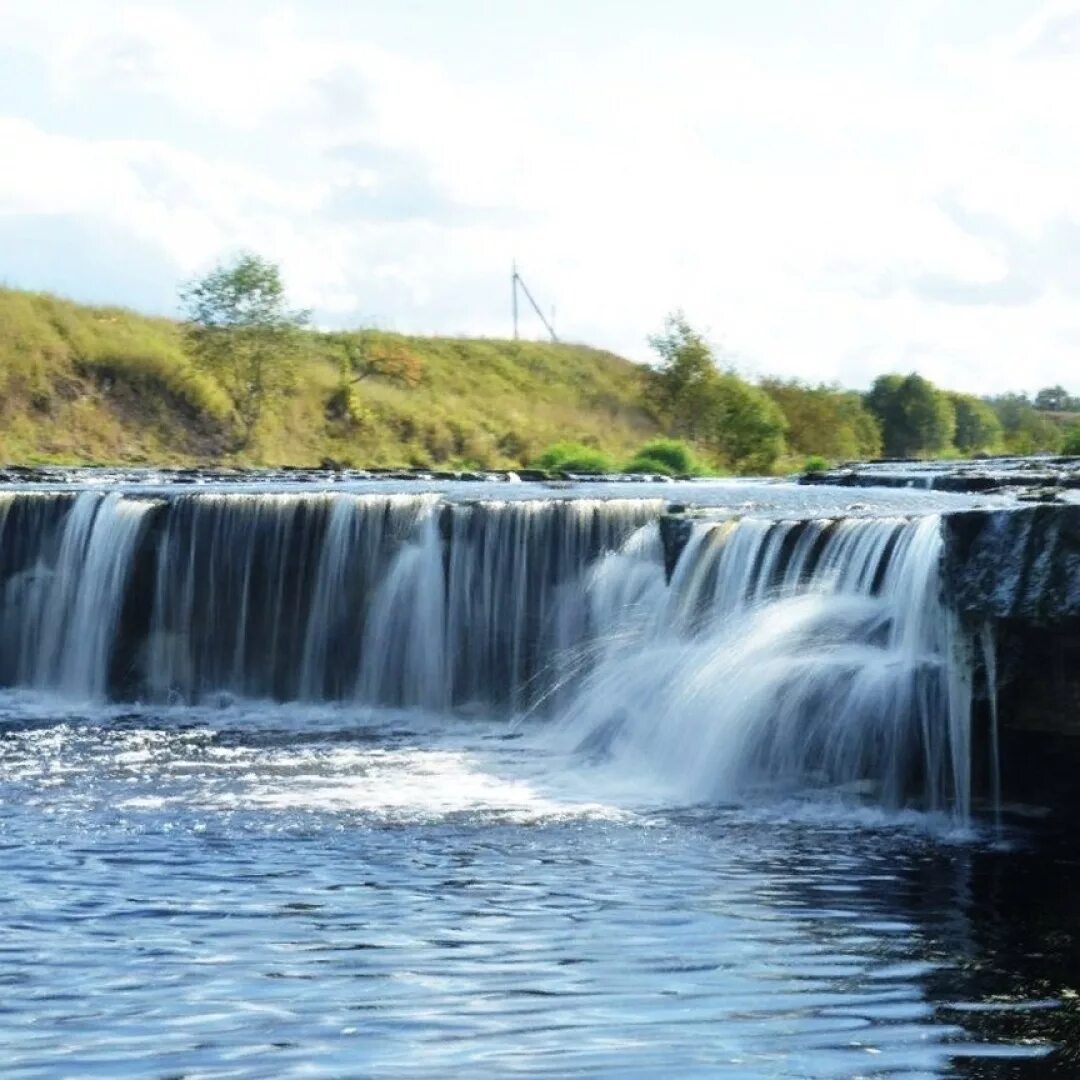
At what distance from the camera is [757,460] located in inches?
2724

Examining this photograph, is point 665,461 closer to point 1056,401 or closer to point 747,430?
point 747,430

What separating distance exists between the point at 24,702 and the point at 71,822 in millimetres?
10668

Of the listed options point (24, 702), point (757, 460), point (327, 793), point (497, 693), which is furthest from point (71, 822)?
point (757, 460)

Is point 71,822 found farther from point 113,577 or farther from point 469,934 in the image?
point 113,577

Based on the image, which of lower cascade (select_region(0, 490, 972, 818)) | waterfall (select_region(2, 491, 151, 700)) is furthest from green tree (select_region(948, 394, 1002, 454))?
lower cascade (select_region(0, 490, 972, 818))

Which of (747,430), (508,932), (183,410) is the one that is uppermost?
(747,430)

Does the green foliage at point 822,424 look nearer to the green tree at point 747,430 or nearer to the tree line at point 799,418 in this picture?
the tree line at point 799,418

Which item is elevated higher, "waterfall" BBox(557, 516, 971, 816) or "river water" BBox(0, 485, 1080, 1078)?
"waterfall" BBox(557, 516, 971, 816)

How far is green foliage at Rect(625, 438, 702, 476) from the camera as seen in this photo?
169 ft

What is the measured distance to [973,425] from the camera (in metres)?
118

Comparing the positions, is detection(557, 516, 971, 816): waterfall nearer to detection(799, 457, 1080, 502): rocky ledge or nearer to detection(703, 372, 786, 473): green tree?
detection(799, 457, 1080, 502): rocky ledge

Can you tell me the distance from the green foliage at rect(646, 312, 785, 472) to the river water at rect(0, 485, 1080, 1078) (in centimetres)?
4551

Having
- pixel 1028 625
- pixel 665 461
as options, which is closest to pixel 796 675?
pixel 1028 625

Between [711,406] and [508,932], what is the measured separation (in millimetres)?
66274
